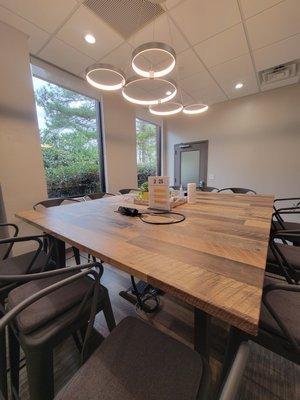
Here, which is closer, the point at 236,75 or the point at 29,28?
the point at 29,28

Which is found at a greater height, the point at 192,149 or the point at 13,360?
the point at 192,149

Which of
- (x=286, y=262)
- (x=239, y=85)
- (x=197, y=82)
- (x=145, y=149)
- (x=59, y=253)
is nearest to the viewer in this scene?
(x=286, y=262)

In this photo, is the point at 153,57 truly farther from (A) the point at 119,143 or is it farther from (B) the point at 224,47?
(A) the point at 119,143

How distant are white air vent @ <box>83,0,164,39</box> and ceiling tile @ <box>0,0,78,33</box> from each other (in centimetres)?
24

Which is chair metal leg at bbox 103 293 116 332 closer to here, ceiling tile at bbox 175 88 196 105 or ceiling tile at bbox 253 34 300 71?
ceiling tile at bbox 253 34 300 71

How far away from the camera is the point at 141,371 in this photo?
63 cm

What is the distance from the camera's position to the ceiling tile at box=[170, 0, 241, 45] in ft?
6.19

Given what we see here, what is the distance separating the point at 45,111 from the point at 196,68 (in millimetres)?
2490

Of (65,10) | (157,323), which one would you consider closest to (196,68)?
(65,10)

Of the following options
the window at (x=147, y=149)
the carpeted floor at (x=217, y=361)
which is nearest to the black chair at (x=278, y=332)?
the carpeted floor at (x=217, y=361)

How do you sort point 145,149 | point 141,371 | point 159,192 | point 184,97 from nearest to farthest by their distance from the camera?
point 141,371 → point 159,192 → point 184,97 → point 145,149

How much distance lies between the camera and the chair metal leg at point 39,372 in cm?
75

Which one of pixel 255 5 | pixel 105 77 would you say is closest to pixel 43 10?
pixel 105 77

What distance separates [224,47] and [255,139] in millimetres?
2253
